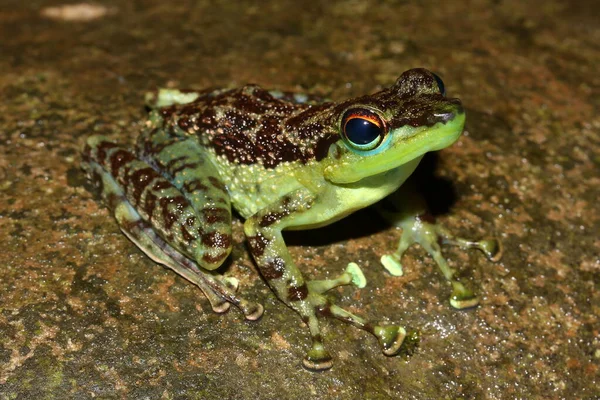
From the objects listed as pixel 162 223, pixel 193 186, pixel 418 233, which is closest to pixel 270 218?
pixel 193 186

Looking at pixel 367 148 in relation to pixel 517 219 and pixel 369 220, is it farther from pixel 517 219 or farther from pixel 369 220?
pixel 517 219

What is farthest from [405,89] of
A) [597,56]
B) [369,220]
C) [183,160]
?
[597,56]

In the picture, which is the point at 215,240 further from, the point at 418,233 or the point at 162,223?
the point at 418,233

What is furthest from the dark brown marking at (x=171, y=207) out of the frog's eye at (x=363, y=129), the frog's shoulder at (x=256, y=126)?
the frog's eye at (x=363, y=129)

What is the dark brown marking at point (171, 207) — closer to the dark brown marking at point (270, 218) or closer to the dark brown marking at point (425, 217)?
the dark brown marking at point (270, 218)

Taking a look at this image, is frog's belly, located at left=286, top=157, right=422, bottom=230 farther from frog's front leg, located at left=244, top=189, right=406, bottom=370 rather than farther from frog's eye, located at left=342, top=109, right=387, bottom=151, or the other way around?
frog's eye, located at left=342, top=109, right=387, bottom=151

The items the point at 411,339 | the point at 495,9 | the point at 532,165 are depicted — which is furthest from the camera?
the point at 495,9
